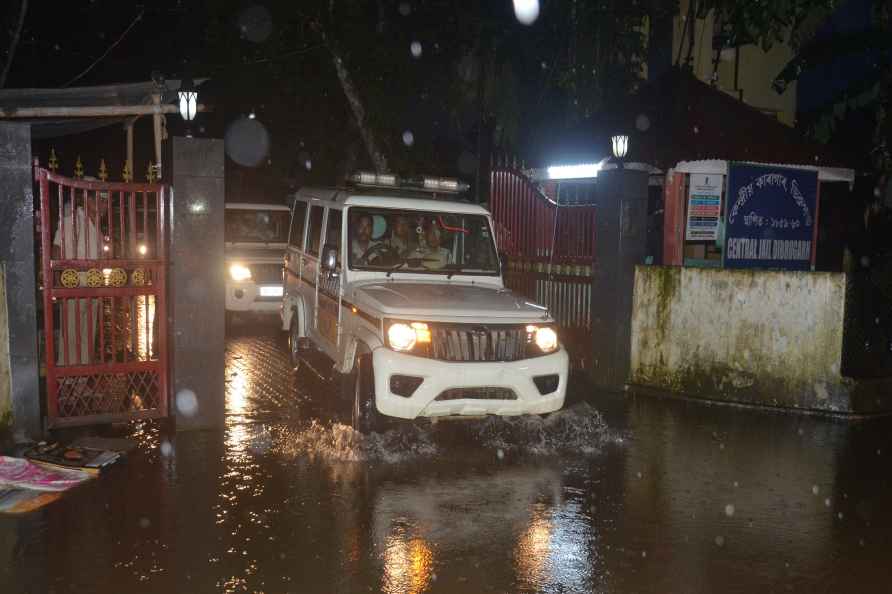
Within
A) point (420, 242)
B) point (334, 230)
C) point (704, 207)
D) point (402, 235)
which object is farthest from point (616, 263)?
point (334, 230)

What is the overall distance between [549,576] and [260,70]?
54.0 feet

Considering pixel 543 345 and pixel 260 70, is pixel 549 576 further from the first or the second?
pixel 260 70

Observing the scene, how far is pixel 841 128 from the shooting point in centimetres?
1989

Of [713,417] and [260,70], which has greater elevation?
[260,70]

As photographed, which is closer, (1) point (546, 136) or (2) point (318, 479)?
(2) point (318, 479)

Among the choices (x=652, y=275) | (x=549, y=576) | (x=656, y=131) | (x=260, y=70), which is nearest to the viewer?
(x=549, y=576)

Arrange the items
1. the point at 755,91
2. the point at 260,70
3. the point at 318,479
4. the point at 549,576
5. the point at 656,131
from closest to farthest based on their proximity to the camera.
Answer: the point at 549,576 → the point at 318,479 → the point at 656,131 → the point at 260,70 → the point at 755,91

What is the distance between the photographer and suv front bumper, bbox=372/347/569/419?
691 centimetres

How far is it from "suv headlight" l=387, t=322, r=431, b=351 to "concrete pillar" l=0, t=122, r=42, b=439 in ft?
9.93

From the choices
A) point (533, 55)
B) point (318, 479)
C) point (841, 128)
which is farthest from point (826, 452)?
point (841, 128)

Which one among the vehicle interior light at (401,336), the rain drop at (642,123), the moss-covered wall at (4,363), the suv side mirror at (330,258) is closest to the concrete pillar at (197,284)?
the suv side mirror at (330,258)

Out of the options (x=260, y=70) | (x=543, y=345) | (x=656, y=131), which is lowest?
(x=543, y=345)

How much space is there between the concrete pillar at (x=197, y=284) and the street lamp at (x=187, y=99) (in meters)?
3.34

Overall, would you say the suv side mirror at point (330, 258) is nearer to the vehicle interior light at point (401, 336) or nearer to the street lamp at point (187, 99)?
the vehicle interior light at point (401, 336)
